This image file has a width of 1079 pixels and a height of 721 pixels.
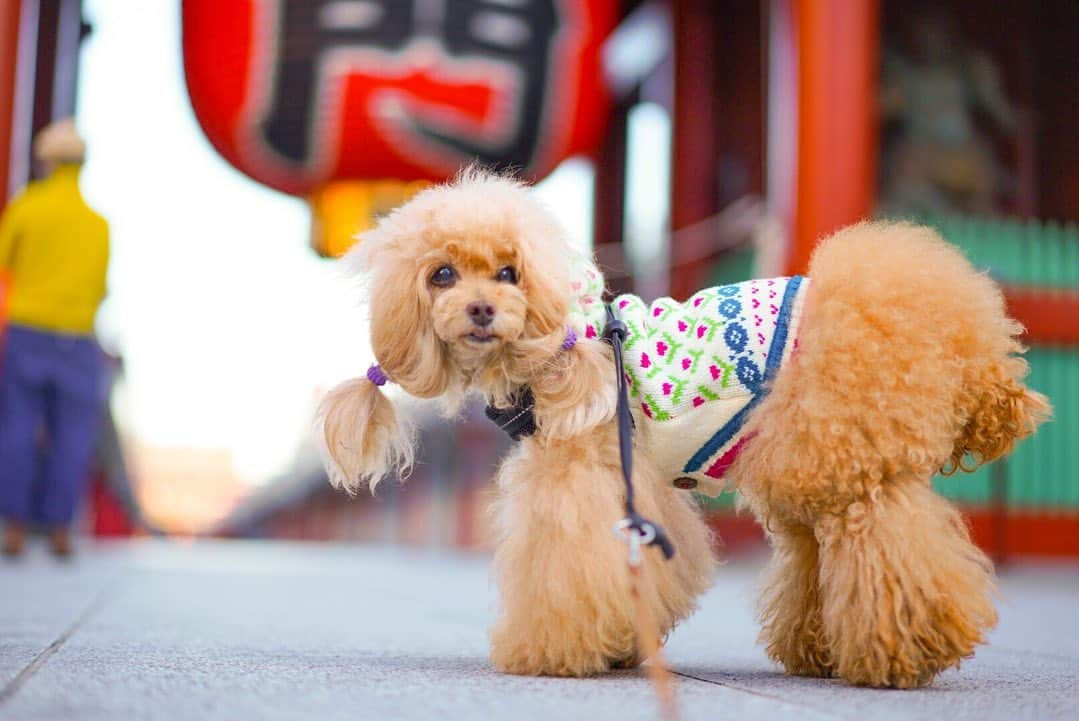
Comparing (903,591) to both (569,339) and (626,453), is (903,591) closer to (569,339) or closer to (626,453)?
(626,453)

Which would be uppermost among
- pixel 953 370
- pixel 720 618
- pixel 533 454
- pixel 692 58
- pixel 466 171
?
pixel 692 58

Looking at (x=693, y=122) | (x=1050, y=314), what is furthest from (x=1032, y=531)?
(x=693, y=122)

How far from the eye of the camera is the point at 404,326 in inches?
93.0

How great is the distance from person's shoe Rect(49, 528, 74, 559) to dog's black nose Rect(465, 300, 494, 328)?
163 inches

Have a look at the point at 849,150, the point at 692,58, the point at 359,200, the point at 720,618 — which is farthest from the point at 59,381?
the point at 692,58

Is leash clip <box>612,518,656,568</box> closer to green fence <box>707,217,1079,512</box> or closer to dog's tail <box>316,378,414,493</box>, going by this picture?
dog's tail <box>316,378,414,493</box>

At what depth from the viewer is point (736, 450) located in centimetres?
244

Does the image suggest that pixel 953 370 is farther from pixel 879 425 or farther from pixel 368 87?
pixel 368 87

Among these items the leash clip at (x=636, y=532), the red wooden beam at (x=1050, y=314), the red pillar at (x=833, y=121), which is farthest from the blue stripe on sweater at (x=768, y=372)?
the red wooden beam at (x=1050, y=314)

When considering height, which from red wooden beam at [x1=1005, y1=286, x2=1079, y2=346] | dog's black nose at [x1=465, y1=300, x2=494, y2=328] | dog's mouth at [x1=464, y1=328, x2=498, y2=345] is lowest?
dog's mouth at [x1=464, y1=328, x2=498, y2=345]

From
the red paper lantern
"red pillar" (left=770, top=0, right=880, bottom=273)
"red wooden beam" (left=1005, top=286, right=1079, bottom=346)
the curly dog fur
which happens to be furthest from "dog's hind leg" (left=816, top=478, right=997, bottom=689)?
"red wooden beam" (left=1005, top=286, right=1079, bottom=346)

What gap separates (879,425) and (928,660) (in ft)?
1.25

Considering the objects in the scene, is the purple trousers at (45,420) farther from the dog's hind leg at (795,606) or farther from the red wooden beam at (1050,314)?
the red wooden beam at (1050,314)

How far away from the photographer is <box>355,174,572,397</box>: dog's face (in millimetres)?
2303
